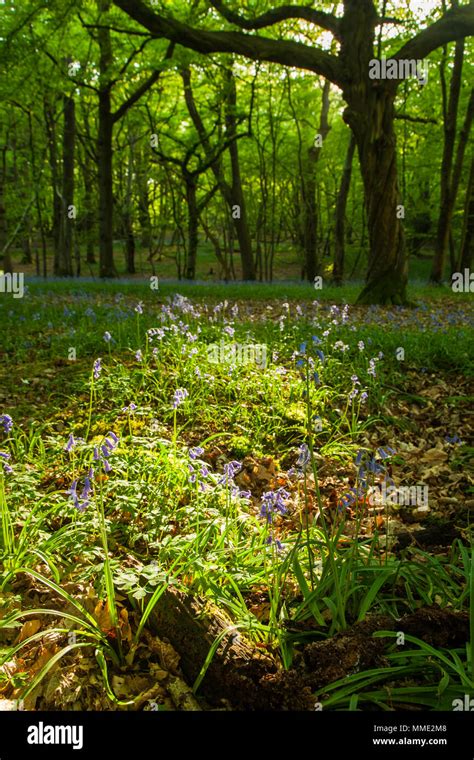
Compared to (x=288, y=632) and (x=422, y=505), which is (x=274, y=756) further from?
(x=422, y=505)

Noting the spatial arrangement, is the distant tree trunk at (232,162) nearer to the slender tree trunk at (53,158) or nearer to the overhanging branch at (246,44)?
the slender tree trunk at (53,158)

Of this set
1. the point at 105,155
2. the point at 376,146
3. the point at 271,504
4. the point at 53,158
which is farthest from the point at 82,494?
the point at 53,158

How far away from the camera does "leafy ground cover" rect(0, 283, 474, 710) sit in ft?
6.32

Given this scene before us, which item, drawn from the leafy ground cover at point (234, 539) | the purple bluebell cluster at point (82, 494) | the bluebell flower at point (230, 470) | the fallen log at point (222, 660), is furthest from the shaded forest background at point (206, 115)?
the fallen log at point (222, 660)

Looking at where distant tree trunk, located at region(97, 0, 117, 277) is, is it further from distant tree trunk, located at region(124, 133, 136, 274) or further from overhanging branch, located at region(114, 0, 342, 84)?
distant tree trunk, located at region(124, 133, 136, 274)

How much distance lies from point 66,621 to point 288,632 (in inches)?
37.7

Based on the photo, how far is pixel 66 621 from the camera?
2.23 metres

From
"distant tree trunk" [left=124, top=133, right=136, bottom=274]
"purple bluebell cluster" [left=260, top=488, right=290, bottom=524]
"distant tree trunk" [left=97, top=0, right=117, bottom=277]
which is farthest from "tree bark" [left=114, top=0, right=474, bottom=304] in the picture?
"distant tree trunk" [left=124, top=133, right=136, bottom=274]

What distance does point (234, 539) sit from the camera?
281cm

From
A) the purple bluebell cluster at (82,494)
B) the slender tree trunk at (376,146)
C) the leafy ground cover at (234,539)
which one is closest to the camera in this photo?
the leafy ground cover at (234,539)

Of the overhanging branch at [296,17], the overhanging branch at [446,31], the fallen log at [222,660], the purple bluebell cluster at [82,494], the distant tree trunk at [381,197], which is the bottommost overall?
the fallen log at [222,660]

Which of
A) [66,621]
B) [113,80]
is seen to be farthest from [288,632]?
[113,80]

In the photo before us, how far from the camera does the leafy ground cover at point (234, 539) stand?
1928 mm

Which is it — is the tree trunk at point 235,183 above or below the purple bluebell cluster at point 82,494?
above
